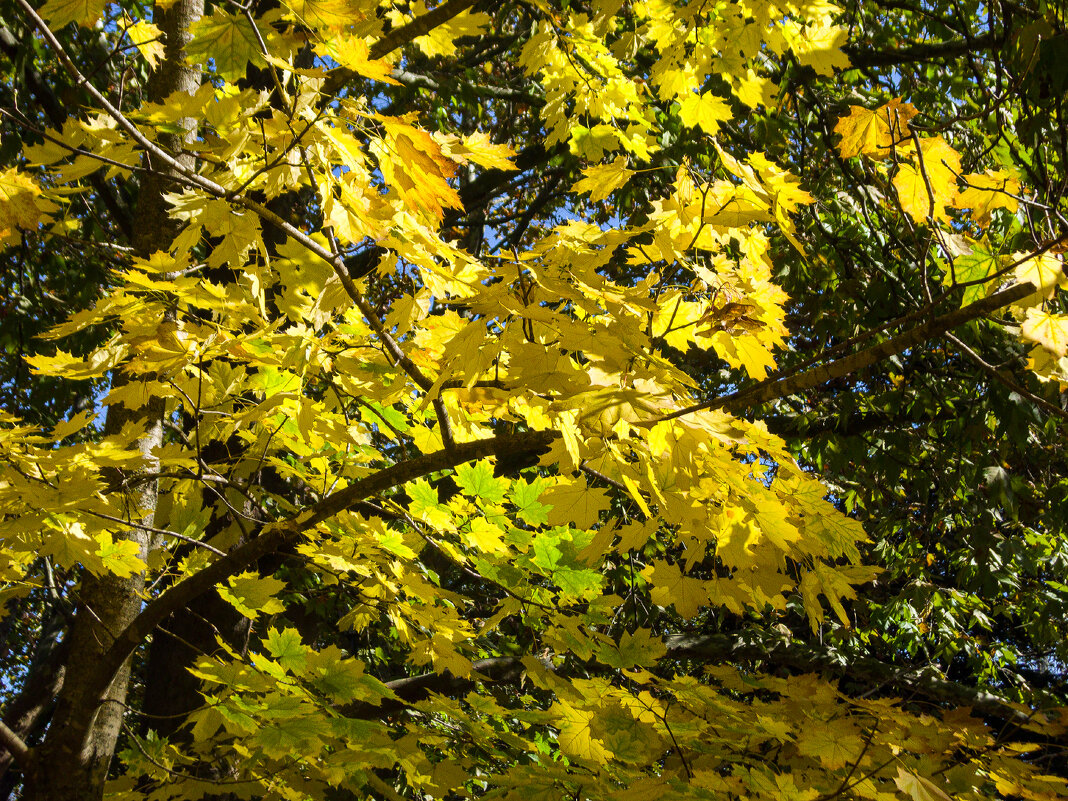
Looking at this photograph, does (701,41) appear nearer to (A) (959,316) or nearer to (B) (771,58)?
(B) (771,58)

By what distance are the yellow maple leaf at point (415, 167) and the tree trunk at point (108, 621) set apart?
0.70m

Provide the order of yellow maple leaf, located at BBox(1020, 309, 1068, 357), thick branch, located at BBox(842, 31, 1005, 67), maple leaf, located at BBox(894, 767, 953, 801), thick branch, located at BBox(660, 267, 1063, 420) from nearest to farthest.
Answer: thick branch, located at BBox(660, 267, 1063, 420), yellow maple leaf, located at BBox(1020, 309, 1068, 357), maple leaf, located at BBox(894, 767, 953, 801), thick branch, located at BBox(842, 31, 1005, 67)

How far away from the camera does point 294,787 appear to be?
197cm

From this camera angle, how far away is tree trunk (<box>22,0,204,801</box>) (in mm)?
2010

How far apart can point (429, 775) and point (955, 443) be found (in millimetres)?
3177

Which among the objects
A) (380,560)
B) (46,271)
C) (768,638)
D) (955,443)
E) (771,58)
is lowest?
(380,560)

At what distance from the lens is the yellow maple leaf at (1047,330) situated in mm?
1242

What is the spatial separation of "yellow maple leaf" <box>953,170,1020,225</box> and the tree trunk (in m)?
2.00

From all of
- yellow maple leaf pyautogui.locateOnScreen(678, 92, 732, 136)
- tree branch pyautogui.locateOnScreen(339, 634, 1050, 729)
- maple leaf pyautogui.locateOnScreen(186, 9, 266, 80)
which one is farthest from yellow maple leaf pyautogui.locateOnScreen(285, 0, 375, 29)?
tree branch pyautogui.locateOnScreen(339, 634, 1050, 729)

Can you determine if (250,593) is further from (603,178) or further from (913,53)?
(913,53)

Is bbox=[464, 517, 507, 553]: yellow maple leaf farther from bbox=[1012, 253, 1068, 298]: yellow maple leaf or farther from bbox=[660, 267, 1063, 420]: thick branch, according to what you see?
bbox=[1012, 253, 1068, 298]: yellow maple leaf

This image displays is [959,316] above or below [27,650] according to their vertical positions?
above

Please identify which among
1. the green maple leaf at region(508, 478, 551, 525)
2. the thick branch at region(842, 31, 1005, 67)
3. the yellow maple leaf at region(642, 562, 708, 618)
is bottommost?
the yellow maple leaf at region(642, 562, 708, 618)

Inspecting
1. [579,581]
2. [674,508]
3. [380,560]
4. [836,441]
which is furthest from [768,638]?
[674,508]
